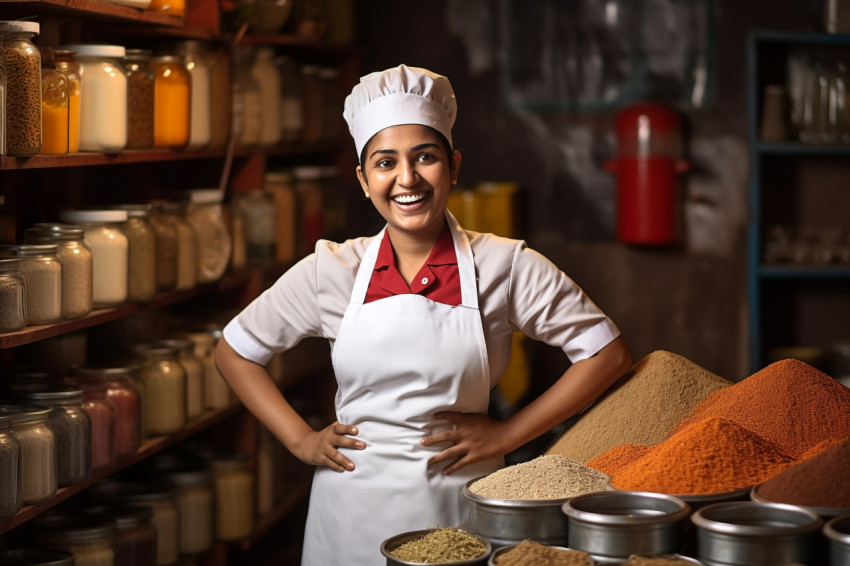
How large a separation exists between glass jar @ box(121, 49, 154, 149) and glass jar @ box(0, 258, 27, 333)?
607 millimetres

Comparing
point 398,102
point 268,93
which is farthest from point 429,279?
point 268,93

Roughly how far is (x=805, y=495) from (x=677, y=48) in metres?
3.29

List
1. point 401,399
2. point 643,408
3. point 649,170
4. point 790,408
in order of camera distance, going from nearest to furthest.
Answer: point 790,408 < point 643,408 < point 401,399 < point 649,170

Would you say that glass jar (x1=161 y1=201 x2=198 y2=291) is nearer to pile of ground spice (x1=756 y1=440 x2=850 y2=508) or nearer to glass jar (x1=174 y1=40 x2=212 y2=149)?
glass jar (x1=174 y1=40 x2=212 y2=149)

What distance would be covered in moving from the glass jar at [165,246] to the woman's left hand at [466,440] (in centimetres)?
112

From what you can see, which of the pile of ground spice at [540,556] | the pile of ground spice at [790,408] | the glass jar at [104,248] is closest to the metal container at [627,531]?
the pile of ground spice at [540,556]

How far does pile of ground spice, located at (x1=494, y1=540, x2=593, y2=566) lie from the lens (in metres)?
1.25

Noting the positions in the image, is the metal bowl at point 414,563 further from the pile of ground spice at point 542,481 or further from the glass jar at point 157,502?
the glass jar at point 157,502

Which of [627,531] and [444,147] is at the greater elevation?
[444,147]

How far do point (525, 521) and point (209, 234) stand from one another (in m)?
1.95

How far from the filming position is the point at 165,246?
281 centimetres

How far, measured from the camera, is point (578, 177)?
14.6 ft

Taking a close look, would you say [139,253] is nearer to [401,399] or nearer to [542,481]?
[401,399]

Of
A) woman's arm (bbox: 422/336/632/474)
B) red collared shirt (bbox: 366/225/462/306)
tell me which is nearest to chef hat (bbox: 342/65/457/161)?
red collared shirt (bbox: 366/225/462/306)
